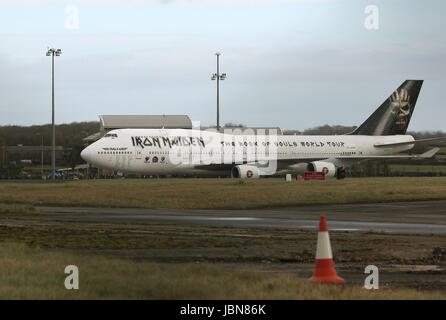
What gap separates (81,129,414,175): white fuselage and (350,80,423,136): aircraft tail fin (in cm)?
740

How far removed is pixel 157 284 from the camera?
1021 centimetres

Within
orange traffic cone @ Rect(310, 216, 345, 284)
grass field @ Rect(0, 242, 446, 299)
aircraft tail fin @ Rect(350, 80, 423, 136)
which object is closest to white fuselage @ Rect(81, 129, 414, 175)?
aircraft tail fin @ Rect(350, 80, 423, 136)

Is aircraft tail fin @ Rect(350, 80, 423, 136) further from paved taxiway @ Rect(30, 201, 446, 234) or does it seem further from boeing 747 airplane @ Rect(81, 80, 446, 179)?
paved taxiway @ Rect(30, 201, 446, 234)

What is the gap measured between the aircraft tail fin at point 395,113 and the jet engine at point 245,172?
1461 cm

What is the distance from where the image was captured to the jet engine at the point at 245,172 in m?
57.4

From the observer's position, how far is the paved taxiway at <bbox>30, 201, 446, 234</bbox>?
23156 mm

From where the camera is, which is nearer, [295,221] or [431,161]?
[295,221]

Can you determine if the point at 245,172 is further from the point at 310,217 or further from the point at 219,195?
the point at 310,217

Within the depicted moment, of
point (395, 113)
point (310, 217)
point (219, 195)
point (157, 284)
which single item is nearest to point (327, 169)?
point (395, 113)

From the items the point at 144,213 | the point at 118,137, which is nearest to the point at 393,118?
the point at 118,137

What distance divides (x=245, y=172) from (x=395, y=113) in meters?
16.8

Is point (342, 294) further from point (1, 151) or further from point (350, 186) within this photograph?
point (1, 151)
